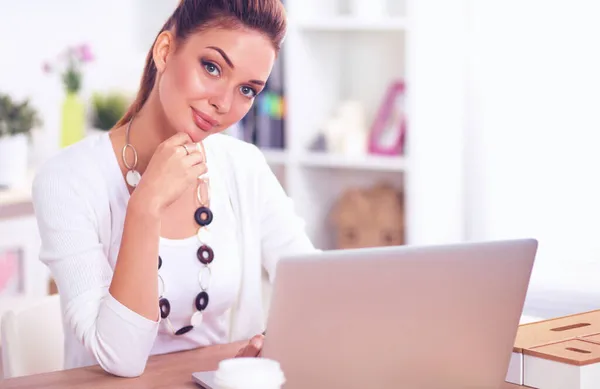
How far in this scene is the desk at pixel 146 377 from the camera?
1.47 metres

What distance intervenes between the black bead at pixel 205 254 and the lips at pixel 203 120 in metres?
0.24

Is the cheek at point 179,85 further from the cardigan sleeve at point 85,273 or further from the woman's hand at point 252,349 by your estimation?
the woman's hand at point 252,349

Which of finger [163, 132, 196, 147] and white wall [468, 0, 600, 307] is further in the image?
white wall [468, 0, 600, 307]

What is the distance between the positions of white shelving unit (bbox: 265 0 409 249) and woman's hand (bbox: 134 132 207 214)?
1830 millimetres

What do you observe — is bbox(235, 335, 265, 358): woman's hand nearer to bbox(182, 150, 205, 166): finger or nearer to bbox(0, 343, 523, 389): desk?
bbox(0, 343, 523, 389): desk

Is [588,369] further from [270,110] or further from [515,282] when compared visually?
[270,110]

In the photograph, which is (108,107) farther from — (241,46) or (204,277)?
(241,46)

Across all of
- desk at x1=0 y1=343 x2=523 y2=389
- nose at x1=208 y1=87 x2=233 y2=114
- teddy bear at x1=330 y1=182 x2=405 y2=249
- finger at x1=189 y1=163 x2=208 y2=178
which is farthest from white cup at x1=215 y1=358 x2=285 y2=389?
teddy bear at x1=330 y1=182 x2=405 y2=249

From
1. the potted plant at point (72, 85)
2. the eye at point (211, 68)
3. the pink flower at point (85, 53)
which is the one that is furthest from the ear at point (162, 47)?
the pink flower at point (85, 53)

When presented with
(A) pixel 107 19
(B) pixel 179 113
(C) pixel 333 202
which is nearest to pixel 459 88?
(C) pixel 333 202

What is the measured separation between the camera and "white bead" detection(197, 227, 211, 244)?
1.86 metres

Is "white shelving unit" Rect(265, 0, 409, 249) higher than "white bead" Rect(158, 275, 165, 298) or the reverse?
higher

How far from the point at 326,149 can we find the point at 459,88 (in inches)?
21.3

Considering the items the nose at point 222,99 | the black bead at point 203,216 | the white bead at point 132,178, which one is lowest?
the black bead at point 203,216
